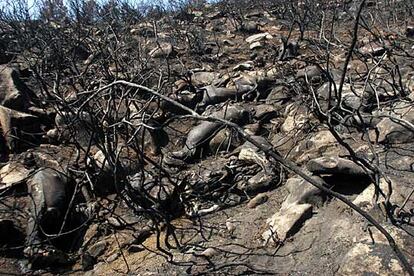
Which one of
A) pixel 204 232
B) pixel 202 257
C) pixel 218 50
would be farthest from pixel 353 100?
pixel 218 50

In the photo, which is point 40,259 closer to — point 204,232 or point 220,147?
point 204,232

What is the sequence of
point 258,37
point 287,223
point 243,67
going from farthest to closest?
point 258,37 → point 243,67 → point 287,223

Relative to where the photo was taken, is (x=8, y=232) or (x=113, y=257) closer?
(x=113, y=257)

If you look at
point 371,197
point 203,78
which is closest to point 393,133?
point 371,197

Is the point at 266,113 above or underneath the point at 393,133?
underneath

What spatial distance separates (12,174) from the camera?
12.8ft

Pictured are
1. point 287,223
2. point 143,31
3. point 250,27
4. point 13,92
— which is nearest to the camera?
point 287,223

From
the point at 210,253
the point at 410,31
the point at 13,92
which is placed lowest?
the point at 210,253

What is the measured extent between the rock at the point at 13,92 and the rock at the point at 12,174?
0.93 metres

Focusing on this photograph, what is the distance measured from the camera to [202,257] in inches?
107

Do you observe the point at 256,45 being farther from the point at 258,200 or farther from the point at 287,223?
the point at 287,223

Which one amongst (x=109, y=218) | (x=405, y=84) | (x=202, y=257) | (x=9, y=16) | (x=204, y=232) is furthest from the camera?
(x=9, y=16)

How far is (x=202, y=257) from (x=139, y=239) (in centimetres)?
66

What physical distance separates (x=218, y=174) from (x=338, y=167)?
1093 mm
